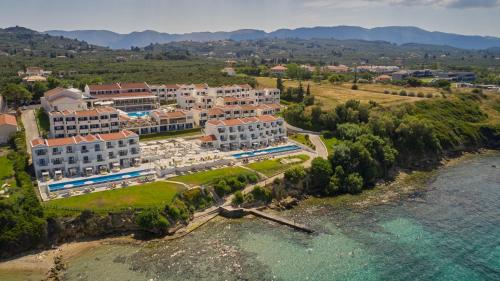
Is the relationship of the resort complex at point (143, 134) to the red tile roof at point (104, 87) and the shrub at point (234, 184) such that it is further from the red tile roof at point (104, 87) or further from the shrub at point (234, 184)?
the shrub at point (234, 184)

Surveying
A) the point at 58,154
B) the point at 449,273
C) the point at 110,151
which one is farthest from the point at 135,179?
the point at 449,273

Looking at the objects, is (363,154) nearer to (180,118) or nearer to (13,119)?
(180,118)

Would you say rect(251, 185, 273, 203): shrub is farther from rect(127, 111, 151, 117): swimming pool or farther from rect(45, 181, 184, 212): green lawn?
rect(127, 111, 151, 117): swimming pool

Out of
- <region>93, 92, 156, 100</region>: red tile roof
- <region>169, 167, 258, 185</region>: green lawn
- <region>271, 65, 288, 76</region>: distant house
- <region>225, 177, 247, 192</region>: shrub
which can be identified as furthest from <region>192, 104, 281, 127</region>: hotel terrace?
<region>271, 65, 288, 76</region>: distant house

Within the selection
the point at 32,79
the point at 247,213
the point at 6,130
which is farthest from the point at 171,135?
the point at 32,79

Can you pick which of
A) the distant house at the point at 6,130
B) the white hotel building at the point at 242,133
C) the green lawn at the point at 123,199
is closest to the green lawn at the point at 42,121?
the distant house at the point at 6,130

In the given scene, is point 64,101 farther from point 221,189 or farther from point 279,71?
point 279,71
